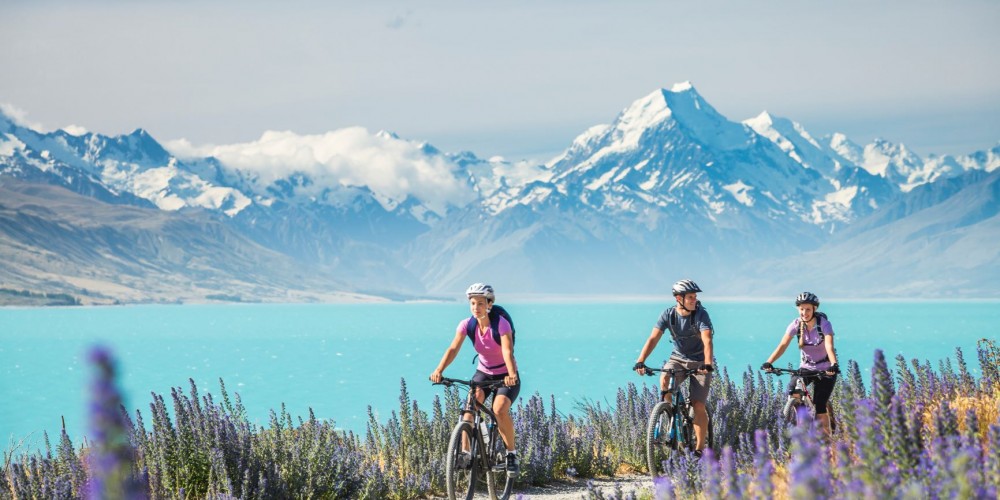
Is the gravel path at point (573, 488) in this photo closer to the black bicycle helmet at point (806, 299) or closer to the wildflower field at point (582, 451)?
the wildflower field at point (582, 451)

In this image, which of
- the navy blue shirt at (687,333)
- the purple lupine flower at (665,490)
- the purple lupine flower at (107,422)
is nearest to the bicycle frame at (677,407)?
the navy blue shirt at (687,333)

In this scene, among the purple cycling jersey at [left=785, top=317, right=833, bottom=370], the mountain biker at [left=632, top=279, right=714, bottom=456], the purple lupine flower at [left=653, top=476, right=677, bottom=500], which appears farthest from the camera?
the purple cycling jersey at [left=785, top=317, right=833, bottom=370]

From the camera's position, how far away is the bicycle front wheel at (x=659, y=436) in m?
10.3

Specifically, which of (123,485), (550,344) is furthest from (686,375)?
(550,344)

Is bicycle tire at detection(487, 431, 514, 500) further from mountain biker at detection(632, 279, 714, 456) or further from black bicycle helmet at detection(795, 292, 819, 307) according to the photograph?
black bicycle helmet at detection(795, 292, 819, 307)

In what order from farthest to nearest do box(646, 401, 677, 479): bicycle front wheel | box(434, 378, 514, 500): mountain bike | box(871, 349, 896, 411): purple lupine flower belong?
box(646, 401, 677, 479): bicycle front wheel → box(434, 378, 514, 500): mountain bike → box(871, 349, 896, 411): purple lupine flower

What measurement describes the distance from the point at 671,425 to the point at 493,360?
2219 millimetres

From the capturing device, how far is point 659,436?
34.4ft

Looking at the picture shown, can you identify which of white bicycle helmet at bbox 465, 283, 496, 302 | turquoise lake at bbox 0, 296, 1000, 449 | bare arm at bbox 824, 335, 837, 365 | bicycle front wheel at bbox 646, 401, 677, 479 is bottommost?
bicycle front wheel at bbox 646, 401, 677, 479

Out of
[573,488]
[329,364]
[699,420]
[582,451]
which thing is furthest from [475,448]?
[329,364]

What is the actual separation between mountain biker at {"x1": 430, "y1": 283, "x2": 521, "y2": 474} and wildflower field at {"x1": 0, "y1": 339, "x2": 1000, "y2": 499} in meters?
1.24

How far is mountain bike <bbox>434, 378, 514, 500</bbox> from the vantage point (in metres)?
9.16

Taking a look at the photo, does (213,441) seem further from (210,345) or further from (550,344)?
(210,345)

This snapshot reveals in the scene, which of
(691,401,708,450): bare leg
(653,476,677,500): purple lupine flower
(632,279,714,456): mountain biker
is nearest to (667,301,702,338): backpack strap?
(632,279,714,456): mountain biker
